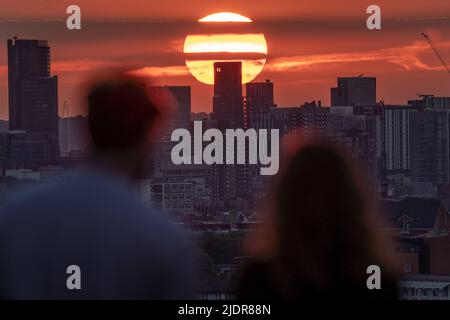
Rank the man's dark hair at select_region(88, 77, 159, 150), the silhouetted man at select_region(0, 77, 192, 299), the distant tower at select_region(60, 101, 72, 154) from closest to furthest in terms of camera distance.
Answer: the silhouetted man at select_region(0, 77, 192, 299) < the man's dark hair at select_region(88, 77, 159, 150) < the distant tower at select_region(60, 101, 72, 154)

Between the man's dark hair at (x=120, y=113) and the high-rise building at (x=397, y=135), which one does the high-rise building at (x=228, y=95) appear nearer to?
the high-rise building at (x=397, y=135)

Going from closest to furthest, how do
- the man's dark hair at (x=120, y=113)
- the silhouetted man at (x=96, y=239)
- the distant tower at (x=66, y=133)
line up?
the silhouetted man at (x=96, y=239)
the man's dark hair at (x=120, y=113)
the distant tower at (x=66, y=133)

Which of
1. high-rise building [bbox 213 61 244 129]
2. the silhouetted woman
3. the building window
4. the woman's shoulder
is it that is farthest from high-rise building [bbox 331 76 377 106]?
the woman's shoulder

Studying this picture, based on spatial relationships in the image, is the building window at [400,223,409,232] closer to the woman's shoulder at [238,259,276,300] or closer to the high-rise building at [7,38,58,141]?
the high-rise building at [7,38,58,141]

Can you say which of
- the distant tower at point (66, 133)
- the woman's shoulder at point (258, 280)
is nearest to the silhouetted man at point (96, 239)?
the woman's shoulder at point (258, 280)
